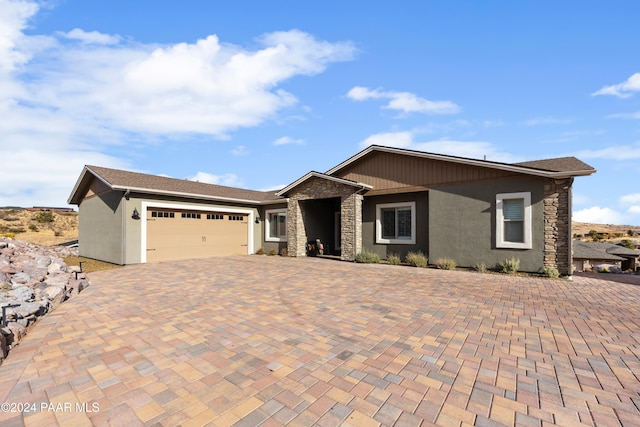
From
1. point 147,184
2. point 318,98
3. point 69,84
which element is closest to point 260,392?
point 318,98

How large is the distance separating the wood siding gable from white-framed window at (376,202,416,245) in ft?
2.69

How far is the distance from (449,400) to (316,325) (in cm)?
240

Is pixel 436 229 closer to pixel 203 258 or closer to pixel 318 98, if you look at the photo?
pixel 318 98

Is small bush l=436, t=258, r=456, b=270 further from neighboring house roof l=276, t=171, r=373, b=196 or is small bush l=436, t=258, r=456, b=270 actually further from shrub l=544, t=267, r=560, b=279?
neighboring house roof l=276, t=171, r=373, b=196

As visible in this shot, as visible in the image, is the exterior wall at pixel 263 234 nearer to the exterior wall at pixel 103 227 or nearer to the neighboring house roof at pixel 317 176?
the neighboring house roof at pixel 317 176

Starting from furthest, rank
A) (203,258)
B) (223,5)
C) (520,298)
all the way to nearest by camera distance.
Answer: (203,258) → (223,5) → (520,298)

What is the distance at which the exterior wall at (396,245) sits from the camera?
12336mm

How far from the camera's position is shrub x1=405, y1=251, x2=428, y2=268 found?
1161cm

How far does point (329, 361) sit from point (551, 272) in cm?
995

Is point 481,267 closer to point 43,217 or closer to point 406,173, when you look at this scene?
point 406,173

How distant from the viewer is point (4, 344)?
3.61 metres

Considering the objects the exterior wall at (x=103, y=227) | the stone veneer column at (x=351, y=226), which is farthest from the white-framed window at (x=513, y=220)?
the exterior wall at (x=103, y=227)

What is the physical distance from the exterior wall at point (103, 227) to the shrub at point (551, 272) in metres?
16.8

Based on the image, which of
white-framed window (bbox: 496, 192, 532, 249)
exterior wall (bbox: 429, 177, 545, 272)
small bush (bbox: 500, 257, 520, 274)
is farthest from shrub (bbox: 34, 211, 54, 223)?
small bush (bbox: 500, 257, 520, 274)
